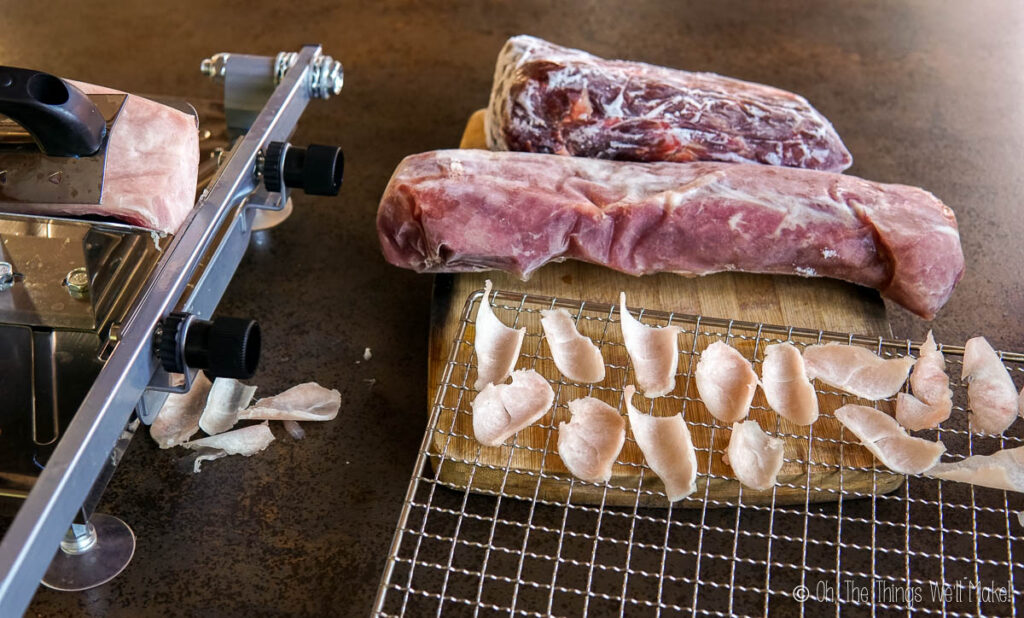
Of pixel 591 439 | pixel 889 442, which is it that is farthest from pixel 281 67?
pixel 889 442

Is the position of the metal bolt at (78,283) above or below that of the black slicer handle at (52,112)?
below

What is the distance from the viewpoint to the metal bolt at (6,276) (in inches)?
34.8

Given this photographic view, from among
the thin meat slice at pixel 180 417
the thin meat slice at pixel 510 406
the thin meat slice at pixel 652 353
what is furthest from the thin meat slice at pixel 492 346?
the thin meat slice at pixel 180 417

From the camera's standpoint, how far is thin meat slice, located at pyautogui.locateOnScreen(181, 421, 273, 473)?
1.17 m

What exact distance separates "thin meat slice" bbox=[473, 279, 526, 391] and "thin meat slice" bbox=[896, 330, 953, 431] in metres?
0.48

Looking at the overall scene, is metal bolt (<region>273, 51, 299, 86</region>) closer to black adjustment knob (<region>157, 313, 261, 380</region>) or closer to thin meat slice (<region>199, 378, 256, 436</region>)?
thin meat slice (<region>199, 378, 256, 436</region>)

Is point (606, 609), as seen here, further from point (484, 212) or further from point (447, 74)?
point (447, 74)

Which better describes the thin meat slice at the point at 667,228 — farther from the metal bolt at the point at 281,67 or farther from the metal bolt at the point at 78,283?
the metal bolt at the point at 78,283

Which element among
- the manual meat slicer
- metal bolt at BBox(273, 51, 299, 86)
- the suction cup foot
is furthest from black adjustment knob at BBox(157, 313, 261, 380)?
metal bolt at BBox(273, 51, 299, 86)

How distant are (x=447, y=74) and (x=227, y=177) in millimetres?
1011

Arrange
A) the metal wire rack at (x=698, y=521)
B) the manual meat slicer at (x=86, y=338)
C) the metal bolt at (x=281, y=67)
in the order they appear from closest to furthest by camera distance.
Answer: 1. the manual meat slicer at (x=86, y=338)
2. the metal wire rack at (x=698, y=521)
3. the metal bolt at (x=281, y=67)

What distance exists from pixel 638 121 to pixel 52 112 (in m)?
0.90

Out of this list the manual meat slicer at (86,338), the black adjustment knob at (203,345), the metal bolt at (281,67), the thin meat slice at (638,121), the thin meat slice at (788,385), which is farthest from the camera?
the thin meat slice at (638,121)

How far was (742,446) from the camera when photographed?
1.08 meters
